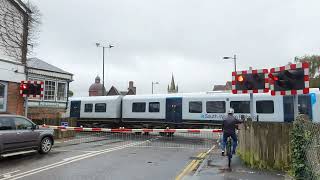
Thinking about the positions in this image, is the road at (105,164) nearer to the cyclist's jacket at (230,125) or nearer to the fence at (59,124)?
the cyclist's jacket at (230,125)

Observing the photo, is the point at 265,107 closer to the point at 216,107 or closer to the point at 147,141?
the point at 216,107

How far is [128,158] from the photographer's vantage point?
13148mm

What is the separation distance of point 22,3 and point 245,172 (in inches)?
755

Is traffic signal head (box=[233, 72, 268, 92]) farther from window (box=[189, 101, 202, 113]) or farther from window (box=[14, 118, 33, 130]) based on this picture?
window (box=[189, 101, 202, 113])

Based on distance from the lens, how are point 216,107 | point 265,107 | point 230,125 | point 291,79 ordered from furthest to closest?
1. point 216,107
2. point 265,107
3. point 230,125
4. point 291,79

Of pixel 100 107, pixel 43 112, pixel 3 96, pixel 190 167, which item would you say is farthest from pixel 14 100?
pixel 190 167

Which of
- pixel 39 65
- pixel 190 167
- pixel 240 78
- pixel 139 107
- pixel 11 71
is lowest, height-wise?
pixel 190 167

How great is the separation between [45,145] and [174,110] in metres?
13.6

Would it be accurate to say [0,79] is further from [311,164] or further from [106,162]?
[311,164]

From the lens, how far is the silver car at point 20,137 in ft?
40.7

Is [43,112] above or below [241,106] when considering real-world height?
below

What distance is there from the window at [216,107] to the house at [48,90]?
10.4 metres

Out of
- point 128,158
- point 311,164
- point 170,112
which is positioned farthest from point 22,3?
point 311,164

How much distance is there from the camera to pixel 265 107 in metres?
23.6
